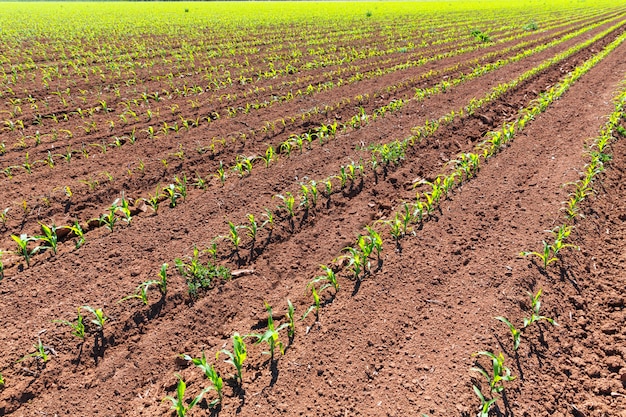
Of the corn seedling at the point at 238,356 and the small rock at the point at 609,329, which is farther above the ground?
the corn seedling at the point at 238,356

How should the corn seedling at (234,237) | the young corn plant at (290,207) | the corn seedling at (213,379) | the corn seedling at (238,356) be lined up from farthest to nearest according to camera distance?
1. the young corn plant at (290,207)
2. the corn seedling at (234,237)
3. the corn seedling at (238,356)
4. the corn seedling at (213,379)

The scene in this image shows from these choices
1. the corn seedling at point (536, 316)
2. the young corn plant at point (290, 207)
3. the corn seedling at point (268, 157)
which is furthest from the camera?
the corn seedling at point (268, 157)

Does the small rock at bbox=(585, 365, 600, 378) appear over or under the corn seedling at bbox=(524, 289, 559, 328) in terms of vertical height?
under

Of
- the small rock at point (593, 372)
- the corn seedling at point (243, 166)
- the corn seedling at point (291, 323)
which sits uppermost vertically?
the corn seedling at point (243, 166)

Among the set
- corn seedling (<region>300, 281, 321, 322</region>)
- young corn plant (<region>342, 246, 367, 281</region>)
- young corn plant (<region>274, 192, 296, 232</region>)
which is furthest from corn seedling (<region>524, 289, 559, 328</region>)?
young corn plant (<region>274, 192, 296, 232</region>)

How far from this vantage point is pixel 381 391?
293 centimetres

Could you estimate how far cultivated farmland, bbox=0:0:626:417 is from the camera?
119 inches

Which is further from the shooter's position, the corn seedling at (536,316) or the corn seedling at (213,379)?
the corn seedling at (536,316)

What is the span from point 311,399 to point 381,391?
541mm

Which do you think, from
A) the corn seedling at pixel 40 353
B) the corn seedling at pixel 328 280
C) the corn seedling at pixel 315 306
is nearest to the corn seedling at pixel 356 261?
the corn seedling at pixel 328 280

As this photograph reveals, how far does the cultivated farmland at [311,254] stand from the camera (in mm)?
3012

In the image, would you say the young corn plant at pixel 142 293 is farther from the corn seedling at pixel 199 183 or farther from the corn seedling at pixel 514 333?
the corn seedling at pixel 514 333

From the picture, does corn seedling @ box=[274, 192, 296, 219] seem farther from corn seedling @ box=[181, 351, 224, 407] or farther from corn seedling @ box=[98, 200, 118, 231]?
corn seedling @ box=[181, 351, 224, 407]

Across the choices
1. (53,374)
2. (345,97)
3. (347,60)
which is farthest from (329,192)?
(347,60)
